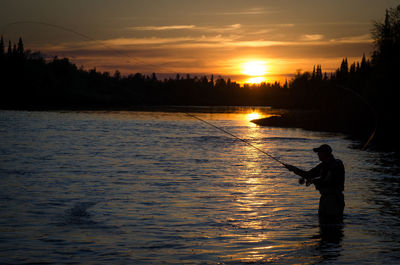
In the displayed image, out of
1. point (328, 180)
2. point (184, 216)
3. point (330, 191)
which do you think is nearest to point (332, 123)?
point (184, 216)

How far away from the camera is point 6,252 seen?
9148mm

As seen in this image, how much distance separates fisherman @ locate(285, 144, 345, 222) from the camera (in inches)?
409

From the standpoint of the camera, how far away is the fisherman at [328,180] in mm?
10383

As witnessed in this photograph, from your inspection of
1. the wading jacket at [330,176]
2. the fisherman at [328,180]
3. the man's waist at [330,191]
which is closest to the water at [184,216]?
the fisherman at [328,180]

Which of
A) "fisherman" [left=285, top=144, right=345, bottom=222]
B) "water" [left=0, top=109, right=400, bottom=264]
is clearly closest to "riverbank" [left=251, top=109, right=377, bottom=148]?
"water" [left=0, top=109, right=400, bottom=264]

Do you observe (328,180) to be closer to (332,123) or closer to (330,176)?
(330,176)

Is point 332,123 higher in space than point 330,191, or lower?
lower

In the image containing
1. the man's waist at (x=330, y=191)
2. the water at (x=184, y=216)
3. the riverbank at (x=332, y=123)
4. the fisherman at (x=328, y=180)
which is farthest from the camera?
the riverbank at (x=332, y=123)

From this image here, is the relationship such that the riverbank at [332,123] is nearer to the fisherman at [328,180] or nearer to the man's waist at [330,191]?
the fisherman at [328,180]

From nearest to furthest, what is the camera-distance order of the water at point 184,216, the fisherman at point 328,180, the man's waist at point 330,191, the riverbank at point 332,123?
the water at point 184,216, the fisherman at point 328,180, the man's waist at point 330,191, the riverbank at point 332,123

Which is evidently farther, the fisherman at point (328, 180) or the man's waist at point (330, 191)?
the man's waist at point (330, 191)

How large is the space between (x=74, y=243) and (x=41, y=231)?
1.41 m

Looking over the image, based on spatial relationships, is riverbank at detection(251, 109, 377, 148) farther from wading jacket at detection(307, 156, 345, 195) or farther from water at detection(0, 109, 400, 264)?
wading jacket at detection(307, 156, 345, 195)

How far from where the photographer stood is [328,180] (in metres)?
10.5
